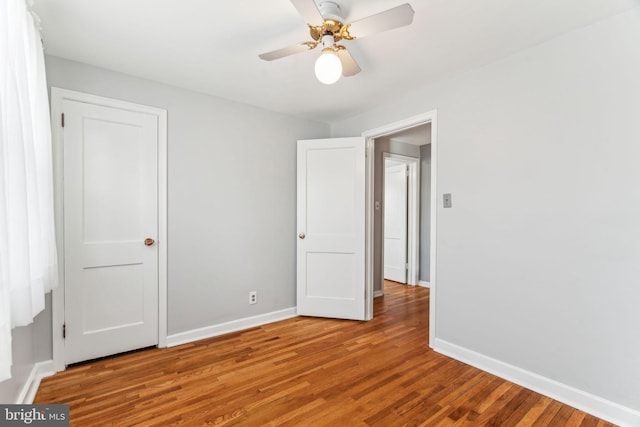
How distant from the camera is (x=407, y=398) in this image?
199cm

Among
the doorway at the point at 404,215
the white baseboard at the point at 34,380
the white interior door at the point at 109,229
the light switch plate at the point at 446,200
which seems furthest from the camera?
the doorway at the point at 404,215

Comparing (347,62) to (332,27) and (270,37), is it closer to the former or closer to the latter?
(332,27)

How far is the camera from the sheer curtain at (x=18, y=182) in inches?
41.3

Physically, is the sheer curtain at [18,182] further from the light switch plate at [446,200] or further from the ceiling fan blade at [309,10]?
the light switch plate at [446,200]

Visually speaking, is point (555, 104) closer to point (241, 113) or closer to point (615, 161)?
point (615, 161)

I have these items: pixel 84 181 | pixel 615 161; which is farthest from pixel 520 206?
pixel 84 181

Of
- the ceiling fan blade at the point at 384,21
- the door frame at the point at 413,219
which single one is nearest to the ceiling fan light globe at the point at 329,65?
the ceiling fan blade at the point at 384,21

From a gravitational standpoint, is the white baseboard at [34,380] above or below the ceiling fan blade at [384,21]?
below

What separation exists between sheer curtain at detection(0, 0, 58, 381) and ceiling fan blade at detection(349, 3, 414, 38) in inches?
59.9

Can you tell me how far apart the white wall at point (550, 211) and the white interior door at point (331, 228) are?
3.15 ft

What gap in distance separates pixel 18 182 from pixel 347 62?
5.83 feet

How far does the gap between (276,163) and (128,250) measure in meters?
1.72

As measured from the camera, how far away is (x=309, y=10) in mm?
1456

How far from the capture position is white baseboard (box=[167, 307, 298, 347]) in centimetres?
285
